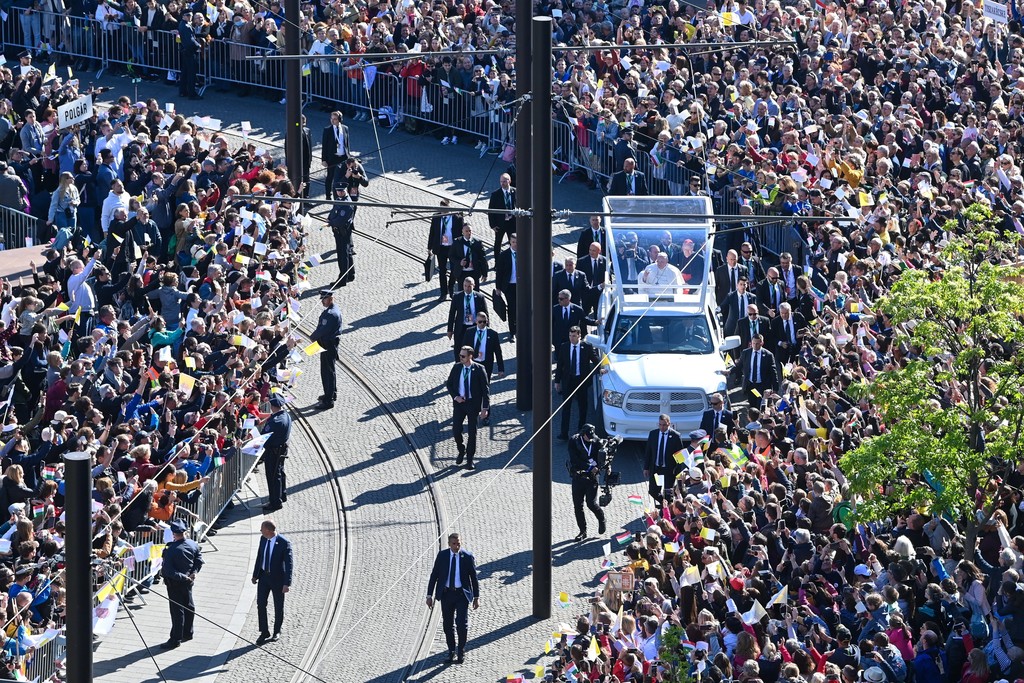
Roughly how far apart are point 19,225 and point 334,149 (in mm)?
5305

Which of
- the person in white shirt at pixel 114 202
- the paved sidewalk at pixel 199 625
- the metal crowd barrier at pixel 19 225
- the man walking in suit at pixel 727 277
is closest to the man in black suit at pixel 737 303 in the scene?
the man walking in suit at pixel 727 277

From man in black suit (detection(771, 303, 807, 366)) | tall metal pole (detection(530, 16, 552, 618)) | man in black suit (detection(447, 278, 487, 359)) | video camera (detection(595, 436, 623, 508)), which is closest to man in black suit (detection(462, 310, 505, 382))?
man in black suit (detection(447, 278, 487, 359))

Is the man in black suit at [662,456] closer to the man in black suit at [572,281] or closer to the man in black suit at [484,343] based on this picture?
the man in black suit at [484,343]

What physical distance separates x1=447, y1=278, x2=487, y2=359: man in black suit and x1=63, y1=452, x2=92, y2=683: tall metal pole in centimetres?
1312

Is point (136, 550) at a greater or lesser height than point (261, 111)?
lesser

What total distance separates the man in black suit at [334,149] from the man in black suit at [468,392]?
25.2 feet

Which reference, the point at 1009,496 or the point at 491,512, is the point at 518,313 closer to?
the point at 491,512

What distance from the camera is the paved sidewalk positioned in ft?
73.5

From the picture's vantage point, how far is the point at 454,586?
2258 centimetres

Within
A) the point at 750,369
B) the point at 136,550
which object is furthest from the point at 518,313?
the point at 136,550

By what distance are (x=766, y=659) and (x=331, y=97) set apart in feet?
71.3

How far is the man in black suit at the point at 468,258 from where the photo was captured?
3033 centimetres

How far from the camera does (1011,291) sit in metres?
21.8

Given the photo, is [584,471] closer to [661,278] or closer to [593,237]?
[661,278]
